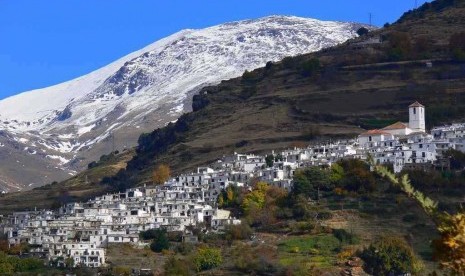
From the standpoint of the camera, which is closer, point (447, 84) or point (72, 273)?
point (72, 273)

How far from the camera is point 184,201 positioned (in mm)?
52719

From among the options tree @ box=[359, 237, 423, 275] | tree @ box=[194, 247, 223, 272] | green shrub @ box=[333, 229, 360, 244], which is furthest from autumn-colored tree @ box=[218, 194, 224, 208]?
tree @ box=[359, 237, 423, 275]

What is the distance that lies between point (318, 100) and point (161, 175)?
13103 millimetres

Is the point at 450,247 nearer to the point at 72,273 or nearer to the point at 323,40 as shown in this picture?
the point at 72,273

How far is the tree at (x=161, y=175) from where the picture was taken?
62.2 meters

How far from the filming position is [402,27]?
83562 millimetres

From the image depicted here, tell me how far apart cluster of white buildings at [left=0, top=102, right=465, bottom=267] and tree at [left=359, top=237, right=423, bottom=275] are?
27.1 ft

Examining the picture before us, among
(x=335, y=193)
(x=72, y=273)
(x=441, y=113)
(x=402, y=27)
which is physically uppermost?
(x=402, y=27)

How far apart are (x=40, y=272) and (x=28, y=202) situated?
25580mm

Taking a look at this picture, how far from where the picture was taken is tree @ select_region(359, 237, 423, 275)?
130 ft

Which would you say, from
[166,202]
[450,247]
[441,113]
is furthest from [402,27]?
[450,247]

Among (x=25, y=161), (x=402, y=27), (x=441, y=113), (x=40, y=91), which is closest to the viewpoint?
(x=441, y=113)

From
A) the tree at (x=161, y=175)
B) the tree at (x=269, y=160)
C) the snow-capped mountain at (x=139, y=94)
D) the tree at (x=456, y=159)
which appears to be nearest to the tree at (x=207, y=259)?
the tree at (x=456, y=159)

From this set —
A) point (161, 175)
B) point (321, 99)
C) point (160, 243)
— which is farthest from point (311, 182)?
point (321, 99)
